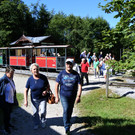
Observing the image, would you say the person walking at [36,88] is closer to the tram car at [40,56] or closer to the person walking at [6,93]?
the person walking at [6,93]

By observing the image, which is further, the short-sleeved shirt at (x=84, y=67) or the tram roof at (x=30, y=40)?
the tram roof at (x=30, y=40)

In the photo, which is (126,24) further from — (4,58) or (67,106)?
(4,58)

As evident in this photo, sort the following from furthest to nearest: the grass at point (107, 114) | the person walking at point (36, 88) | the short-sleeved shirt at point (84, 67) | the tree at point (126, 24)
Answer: the short-sleeved shirt at point (84, 67)
the grass at point (107, 114)
the person walking at point (36, 88)
the tree at point (126, 24)

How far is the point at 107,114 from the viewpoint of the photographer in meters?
6.05

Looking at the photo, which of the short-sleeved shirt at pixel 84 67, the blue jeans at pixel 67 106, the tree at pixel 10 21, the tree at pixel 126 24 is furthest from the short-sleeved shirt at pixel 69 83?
the tree at pixel 10 21

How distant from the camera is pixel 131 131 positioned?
4539mm

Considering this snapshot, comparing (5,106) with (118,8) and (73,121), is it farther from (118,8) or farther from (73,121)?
(118,8)

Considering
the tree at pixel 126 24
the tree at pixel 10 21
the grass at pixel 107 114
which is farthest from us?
the tree at pixel 10 21

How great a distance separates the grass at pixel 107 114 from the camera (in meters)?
4.61

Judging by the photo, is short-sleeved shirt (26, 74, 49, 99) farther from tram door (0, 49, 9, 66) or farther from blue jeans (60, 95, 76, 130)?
tram door (0, 49, 9, 66)

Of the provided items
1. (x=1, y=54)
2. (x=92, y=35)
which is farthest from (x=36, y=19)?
(x=1, y=54)

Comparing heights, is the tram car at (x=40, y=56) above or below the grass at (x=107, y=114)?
above

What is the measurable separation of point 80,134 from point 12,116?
245 cm

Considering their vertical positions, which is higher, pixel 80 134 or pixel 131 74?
pixel 131 74
